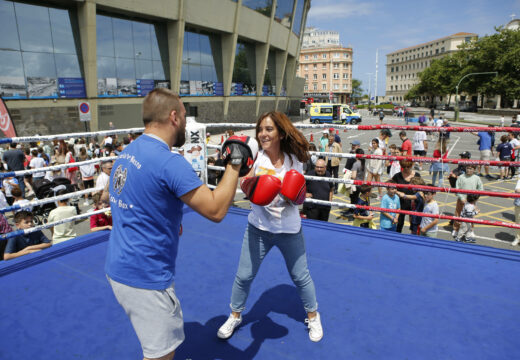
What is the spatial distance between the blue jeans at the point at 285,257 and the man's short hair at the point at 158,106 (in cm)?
108

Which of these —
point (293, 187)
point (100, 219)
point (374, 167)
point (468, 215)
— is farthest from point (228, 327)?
point (374, 167)

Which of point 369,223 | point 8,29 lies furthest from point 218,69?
point 369,223

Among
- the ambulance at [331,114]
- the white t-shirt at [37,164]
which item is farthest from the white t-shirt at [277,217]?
the ambulance at [331,114]

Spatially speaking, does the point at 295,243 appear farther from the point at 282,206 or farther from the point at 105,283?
the point at 105,283

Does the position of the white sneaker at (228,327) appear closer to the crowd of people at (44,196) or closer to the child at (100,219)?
the crowd of people at (44,196)

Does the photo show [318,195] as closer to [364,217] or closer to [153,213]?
[364,217]

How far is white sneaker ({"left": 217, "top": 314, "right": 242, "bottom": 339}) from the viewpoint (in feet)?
7.54

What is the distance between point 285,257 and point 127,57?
63.9 feet

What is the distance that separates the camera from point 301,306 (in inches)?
105

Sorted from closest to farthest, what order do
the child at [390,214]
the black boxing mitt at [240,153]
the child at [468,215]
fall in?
the black boxing mitt at [240,153] < the child at [390,214] < the child at [468,215]

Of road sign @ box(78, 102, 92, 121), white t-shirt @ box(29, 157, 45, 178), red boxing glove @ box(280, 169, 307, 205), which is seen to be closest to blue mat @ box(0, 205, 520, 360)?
red boxing glove @ box(280, 169, 307, 205)

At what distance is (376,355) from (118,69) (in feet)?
64.0

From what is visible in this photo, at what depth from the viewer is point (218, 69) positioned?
2444cm

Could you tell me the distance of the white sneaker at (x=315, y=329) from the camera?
89.4 inches
